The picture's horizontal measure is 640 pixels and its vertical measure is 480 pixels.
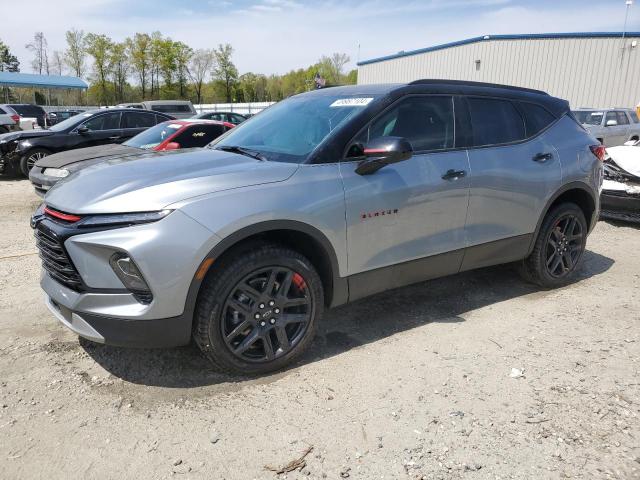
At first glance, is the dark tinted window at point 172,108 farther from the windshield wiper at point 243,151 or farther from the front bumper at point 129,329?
the front bumper at point 129,329

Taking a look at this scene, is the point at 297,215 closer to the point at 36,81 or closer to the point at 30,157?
the point at 30,157

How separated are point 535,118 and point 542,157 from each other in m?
0.40

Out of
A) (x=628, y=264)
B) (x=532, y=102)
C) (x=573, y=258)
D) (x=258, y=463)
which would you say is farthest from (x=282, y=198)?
(x=628, y=264)

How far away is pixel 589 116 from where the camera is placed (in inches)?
635

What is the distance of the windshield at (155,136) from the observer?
Result: 8.39 meters

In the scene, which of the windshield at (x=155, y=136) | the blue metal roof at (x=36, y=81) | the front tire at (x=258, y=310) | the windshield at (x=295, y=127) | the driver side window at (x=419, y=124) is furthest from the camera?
the blue metal roof at (x=36, y=81)

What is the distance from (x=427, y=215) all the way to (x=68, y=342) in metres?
2.69

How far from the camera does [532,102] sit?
4547 mm

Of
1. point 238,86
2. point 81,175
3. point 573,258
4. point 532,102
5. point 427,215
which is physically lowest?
point 573,258

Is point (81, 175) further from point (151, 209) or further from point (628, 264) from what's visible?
point (628, 264)

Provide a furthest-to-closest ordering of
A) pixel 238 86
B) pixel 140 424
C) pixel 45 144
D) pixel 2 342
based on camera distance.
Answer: pixel 238 86 → pixel 45 144 → pixel 2 342 → pixel 140 424

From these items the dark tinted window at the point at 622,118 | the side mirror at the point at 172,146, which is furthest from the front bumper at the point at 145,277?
the dark tinted window at the point at 622,118

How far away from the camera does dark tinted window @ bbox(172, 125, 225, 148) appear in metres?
8.52

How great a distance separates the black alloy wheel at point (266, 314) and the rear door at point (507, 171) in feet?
5.15
